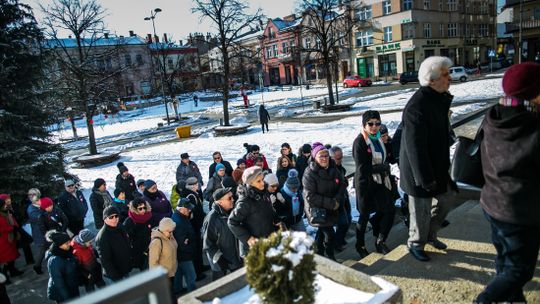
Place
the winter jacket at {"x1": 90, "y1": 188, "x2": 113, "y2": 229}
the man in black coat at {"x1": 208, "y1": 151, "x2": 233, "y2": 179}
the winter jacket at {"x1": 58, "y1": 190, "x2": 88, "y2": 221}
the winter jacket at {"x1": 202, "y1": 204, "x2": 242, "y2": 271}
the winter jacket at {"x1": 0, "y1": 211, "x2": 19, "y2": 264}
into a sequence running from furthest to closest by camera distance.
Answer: the man in black coat at {"x1": 208, "y1": 151, "x2": 233, "y2": 179}, the winter jacket at {"x1": 58, "y1": 190, "x2": 88, "y2": 221}, the winter jacket at {"x1": 90, "y1": 188, "x2": 113, "y2": 229}, the winter jacket at {"x1": 0, "y1": 211, "x2": 19, "y2": 264}, the winter jacket at {"x1": 202, "y1": 204, "x2": 242, "y2": 271}

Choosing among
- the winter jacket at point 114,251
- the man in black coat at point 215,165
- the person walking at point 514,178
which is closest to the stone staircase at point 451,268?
the person walking at point 514,178

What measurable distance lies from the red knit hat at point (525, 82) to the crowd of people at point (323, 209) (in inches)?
0.4

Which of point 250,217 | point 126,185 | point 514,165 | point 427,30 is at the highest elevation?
point 427,30

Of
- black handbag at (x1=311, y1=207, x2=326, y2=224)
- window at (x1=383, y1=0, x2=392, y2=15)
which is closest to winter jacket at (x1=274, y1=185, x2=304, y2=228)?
black handbag at (x1=311, y1=207, x2=326, y2=224)

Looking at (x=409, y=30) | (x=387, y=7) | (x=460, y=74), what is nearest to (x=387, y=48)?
(x=409, y=30)

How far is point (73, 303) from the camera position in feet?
3.33

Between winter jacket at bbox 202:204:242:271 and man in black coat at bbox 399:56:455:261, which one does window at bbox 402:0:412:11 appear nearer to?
man in black coat at bbox 399:56:455:261

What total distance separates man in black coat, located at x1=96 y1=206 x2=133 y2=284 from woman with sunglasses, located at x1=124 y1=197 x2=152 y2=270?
0.99ft

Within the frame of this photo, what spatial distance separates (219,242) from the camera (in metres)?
4.73

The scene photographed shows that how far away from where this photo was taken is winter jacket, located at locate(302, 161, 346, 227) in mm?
4910

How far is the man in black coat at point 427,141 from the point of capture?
3.32 meters

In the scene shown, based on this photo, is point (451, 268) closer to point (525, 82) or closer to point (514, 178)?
point (514, 178)

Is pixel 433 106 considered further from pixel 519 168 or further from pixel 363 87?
pixel 363 87

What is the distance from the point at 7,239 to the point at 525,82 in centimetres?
793
